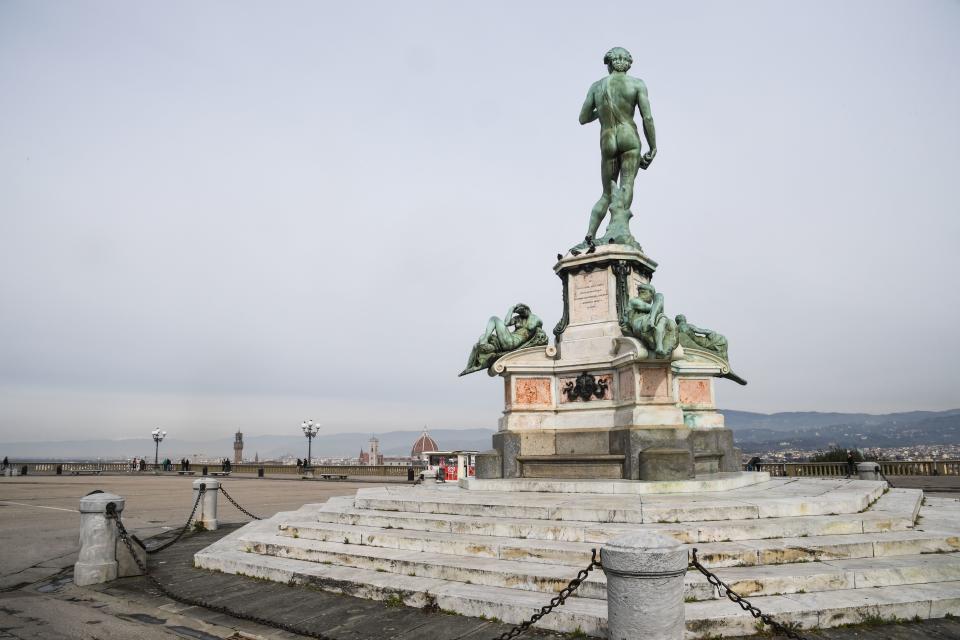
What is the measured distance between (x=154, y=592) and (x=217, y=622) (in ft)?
5.82

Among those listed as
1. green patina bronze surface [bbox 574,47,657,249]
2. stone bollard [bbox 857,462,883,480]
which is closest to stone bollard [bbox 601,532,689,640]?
green patina bronze surface [bbox 574,47,657,249]

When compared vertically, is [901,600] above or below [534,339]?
below

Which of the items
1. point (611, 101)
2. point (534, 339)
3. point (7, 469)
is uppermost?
point (611, 101)

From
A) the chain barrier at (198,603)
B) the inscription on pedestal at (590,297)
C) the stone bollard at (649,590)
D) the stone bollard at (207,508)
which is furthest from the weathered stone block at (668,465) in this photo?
the stone bollard at (207,508)

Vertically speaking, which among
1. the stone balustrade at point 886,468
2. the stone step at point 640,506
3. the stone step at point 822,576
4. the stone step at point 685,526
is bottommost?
the stone balustrade at point 886,468

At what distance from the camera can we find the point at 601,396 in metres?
11.0

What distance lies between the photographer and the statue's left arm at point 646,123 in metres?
12.8

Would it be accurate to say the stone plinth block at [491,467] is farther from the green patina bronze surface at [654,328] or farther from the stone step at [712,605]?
the stone step at [712,605]

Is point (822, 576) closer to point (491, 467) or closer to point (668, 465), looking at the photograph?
point (668, 465)

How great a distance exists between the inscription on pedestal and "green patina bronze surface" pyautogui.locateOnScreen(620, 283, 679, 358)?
3.17 ft

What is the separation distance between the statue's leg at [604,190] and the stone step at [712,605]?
8.61m

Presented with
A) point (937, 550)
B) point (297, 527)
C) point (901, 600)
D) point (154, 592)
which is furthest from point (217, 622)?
point (937, 550)

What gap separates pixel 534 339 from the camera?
1204 centimetres

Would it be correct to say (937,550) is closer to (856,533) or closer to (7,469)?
(856,533)
